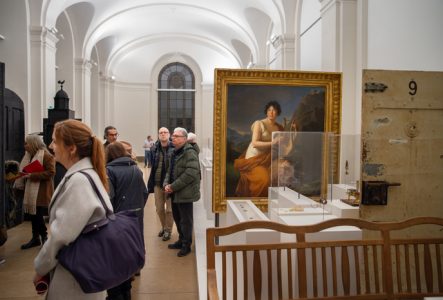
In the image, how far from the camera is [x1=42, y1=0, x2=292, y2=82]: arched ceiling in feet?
43.5

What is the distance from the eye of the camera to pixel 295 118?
5.86 meters

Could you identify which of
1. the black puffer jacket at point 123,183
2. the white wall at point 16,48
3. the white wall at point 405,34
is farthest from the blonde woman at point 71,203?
the white wall at point 16,48

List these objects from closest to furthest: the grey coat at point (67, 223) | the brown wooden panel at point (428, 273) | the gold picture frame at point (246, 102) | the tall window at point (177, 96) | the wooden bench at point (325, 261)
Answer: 1. the grey coat at point (67, 223)
2. the wooden bench at point (325, 261)
3. the brown wooden panel at point (428, 273)
4. the gold picture frame at point (246, 102)
5. the tall window at point (177, 96)

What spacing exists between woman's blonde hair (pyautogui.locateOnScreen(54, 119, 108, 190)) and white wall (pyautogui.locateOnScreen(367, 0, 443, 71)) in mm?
4072

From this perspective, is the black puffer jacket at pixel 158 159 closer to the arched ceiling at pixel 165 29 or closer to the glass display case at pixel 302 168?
the glass display case at pixel 302 168

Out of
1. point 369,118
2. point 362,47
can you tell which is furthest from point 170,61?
point 369,118

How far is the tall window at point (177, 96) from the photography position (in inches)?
968

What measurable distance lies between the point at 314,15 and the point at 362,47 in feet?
9.54

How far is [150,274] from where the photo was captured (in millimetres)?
5141

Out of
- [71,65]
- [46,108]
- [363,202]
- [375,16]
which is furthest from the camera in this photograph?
[71,65]

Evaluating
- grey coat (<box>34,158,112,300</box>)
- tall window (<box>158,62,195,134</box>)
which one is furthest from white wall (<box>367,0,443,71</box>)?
tall window (<box>158,62,195,134</box>)

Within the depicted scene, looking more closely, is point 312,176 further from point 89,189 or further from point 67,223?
point 67,223

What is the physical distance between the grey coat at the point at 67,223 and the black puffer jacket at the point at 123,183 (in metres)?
1.91

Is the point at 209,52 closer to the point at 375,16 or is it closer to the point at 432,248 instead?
the point at 375,16
